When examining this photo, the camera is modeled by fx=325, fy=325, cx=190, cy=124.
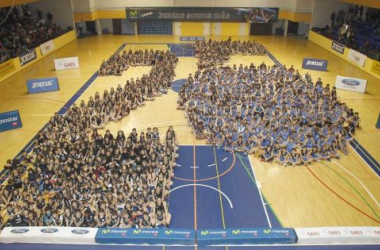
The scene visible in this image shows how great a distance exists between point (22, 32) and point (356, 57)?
26856 millimetres

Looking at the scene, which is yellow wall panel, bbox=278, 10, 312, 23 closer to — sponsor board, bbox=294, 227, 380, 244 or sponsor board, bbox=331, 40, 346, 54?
sponsor board, bbox=331, 40, 346, 54

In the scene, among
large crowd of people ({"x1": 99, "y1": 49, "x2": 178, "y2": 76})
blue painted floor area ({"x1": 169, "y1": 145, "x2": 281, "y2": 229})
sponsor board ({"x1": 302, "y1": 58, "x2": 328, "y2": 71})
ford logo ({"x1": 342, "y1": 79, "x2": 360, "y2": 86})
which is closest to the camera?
blue painted floor area ({"x1": 169, "y1": 145, "x2": 281, "y2": 229})

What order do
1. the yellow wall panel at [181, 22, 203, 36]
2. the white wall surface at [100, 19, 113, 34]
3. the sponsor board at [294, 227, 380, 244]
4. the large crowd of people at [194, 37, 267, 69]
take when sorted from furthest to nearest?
the white wall surface at [100, 19, 113, 34] → the yellow wall panel at [181, 22, 203, 36] → the large crowd of people at [194, 37, 267, 69] → the sponsor board at [294, 227, 380, 244]

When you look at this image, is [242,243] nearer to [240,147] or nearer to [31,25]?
[240,147]

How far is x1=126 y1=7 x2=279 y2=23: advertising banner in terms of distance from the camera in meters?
34.1

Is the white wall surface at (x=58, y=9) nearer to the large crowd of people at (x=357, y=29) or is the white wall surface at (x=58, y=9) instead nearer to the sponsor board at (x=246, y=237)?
the large crowd of people at (x=357, y=29)

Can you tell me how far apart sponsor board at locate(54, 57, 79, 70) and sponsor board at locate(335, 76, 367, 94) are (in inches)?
721

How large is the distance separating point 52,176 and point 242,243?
6673 mm

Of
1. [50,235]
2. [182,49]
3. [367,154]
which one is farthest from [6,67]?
[367,154]

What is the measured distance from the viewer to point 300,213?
32.6 ft

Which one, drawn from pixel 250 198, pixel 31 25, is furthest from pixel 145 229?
pixel 31 25

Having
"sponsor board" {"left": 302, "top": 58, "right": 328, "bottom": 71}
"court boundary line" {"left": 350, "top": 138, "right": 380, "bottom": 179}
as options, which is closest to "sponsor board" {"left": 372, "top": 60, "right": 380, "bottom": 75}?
"sponsor board" {"left": 302, "top": 58, "right": 328, "bottom": 71}

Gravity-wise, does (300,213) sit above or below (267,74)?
below

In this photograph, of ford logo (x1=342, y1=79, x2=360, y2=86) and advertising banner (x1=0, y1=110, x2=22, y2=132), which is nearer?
advertising banner (x1=0, y1=110, x2=22, y2=132)
